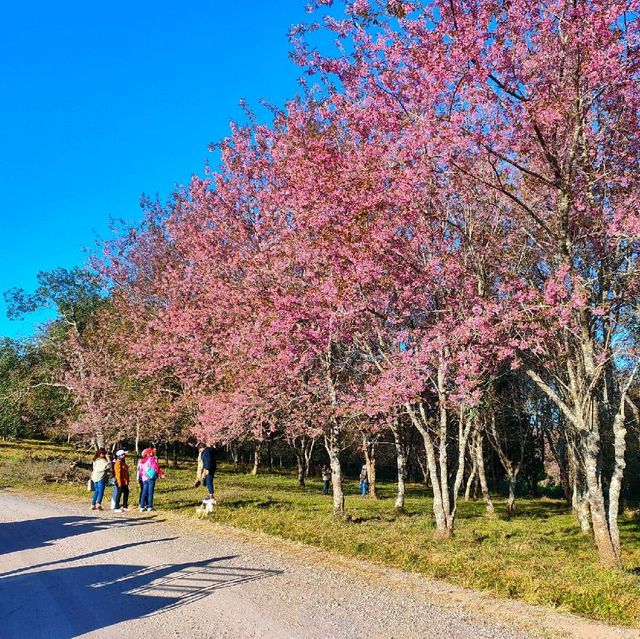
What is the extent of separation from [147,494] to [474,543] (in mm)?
8164

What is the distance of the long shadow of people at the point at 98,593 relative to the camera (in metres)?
5.90

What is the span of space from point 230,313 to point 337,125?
7870 millimetres

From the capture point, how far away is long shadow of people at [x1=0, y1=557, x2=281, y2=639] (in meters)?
5.90

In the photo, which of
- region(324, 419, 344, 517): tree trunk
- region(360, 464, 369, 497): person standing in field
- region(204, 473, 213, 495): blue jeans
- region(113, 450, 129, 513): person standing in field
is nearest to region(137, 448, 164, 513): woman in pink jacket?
region(113, 450, 129, 513): person standing in field

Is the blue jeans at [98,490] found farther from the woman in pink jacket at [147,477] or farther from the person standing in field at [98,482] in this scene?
the woman in pink jacket at [147,477]

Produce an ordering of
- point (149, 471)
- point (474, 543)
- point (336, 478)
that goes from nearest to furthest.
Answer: point (474, 543) < point (149, 471) < point (336, 478)

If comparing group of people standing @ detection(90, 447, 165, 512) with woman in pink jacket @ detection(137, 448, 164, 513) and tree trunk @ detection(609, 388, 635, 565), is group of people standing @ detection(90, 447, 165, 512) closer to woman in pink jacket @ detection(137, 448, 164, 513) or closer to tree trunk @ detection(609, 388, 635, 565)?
woman in pink jacket @ detection(137, 448, 164, 513)

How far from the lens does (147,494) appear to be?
586 inches

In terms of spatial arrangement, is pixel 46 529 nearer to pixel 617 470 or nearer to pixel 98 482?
pixel 98 482

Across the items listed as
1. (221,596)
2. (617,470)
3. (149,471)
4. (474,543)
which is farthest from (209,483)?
(617,470)

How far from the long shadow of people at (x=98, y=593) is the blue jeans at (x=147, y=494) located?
6.47m

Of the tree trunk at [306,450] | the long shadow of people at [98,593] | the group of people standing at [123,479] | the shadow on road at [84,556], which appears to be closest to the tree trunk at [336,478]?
the group of people standing at [123,479]

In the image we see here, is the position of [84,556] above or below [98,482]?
below

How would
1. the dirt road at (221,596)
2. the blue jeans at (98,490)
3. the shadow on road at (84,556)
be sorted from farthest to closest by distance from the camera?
the blue jeans at (98,490)
the shadow on road at (84,556)
the dirt road at (221,596)
